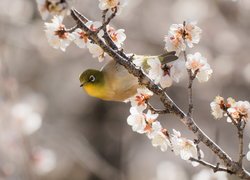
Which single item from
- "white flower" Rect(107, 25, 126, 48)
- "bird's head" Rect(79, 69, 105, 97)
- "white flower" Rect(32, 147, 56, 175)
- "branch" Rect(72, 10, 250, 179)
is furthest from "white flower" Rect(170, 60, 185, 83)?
"white flower" Rect(32, 147, 56, 175)

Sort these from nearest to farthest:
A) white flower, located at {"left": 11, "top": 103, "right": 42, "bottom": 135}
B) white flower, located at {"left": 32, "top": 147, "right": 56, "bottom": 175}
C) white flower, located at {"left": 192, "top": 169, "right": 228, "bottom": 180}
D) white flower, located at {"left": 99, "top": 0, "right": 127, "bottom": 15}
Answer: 1. white flower, located at {"left": 99, "top": 0, "right": 127, "bottom": 15}
2. white flower, located at {"left": 192, "top": 169, "right": 228, "bottom": 180}
3. white flower, located at {"left": 32, "top": 147, "right": 56, "bottom": 175}
4. white flower, located at {"left": 11, "top": 103, "right": 42, "bottom": 135}

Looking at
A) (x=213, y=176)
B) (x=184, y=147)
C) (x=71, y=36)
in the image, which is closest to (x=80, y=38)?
(x=71, y=36)

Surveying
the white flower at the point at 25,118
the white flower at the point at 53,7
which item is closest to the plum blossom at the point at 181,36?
the white flower at the point at 53,7

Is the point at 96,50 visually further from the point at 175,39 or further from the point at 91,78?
the point at 91,78

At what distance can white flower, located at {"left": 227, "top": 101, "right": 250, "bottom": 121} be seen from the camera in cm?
209

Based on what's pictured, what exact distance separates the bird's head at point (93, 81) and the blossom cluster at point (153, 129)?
404mm

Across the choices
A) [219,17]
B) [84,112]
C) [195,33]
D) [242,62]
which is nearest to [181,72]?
[195,33]

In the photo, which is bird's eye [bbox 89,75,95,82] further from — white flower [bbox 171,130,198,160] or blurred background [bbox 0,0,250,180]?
blurred background [bbox 0,0,250,180]

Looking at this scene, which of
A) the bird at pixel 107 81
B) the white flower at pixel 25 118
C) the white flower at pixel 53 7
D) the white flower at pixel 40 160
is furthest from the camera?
the white flower at pixel 25 118

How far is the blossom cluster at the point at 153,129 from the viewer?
213 cm

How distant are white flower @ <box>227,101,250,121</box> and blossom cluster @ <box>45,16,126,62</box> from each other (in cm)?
50

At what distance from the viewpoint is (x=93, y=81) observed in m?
2.52

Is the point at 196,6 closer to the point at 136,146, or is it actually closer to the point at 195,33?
the point at 136,146

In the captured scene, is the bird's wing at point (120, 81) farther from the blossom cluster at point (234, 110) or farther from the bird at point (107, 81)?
the blossom cluster at point (234, 110)
